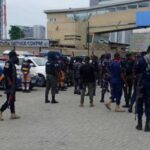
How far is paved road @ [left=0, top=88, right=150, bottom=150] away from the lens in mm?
9289

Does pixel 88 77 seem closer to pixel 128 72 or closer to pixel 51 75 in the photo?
pixel 128 72

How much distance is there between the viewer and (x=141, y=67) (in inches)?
432

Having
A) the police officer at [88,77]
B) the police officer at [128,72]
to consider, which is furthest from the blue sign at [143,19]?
the police officer at [128,72]

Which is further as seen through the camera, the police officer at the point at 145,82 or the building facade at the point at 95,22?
the building facade at the point at 95,22

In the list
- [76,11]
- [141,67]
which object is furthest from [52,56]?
[76,11]

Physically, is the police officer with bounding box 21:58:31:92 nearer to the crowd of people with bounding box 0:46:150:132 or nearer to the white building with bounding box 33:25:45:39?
the crowd of people with bounding box 0:46:150:132

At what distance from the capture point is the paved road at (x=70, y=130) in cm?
929

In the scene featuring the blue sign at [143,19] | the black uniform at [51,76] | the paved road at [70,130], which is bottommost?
the paved road at [70,130]

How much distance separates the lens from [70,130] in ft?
36.2

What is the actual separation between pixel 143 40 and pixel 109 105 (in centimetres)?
2943

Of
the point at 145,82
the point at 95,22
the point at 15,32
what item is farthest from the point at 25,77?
the point at 15,32

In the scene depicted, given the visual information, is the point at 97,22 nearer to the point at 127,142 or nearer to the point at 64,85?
the point at 64,85

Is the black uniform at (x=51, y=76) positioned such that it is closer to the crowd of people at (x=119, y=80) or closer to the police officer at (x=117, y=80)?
the crowd of people at (x=119, y=80)

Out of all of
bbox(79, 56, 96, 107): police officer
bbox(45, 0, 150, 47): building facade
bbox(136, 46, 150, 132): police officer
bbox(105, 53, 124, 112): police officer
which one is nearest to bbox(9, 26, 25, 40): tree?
bbox(45, 0, 150, 47): building facade
